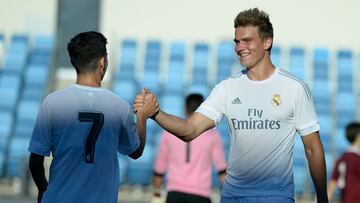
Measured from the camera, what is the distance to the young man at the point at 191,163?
9664 millimetres

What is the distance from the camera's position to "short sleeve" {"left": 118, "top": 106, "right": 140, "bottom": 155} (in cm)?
594

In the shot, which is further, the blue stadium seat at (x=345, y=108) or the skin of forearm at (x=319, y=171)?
the blue stadium seat at (x=345, y=108)

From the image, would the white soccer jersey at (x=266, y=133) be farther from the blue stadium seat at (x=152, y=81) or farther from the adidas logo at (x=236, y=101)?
the blue stadium seat at (x=152, y=81)

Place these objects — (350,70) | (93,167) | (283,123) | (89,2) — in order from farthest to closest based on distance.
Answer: (350,70) < (89,2) < (283,123) < (93,167)

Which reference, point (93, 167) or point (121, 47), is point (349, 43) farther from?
point (93, 167)

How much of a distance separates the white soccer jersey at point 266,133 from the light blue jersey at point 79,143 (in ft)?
2.77

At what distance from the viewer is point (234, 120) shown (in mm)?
6285

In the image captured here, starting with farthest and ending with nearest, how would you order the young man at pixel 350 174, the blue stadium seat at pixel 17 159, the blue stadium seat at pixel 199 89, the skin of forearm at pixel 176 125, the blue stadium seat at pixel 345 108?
1. the blue stadium seat at pixel 345 108
2. the blue stadium seat at pixel 199 89
3. the blue stadium seat at pixel 17 159
4. the young man at pixel 350 174
5. the skin of forearm at pixel 176 125

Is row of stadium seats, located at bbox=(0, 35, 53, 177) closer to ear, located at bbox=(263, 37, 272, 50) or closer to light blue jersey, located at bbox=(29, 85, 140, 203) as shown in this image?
ear, located at bbox=(263, 37, 272, 50)

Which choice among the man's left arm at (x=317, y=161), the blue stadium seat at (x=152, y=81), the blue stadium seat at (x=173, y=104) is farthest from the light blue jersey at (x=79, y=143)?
the blue stadium seat at (x=152, y=81)

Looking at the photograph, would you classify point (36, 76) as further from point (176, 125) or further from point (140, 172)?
point (176, 125)

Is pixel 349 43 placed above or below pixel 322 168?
above

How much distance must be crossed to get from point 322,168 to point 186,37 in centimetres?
1460

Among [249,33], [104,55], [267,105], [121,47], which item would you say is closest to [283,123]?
[267,105]
